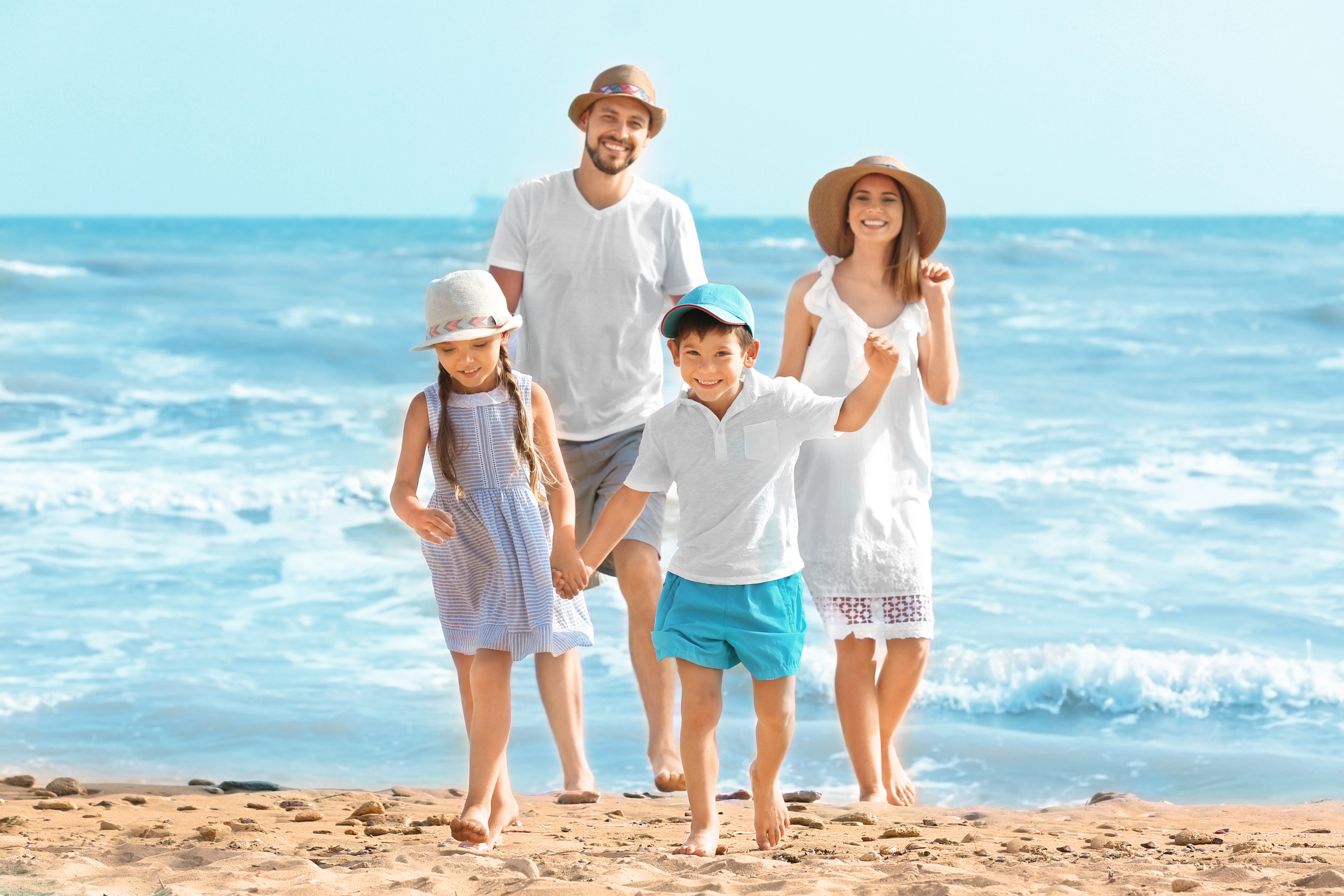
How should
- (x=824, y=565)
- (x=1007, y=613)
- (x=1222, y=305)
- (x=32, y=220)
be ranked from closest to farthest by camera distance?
(x=824, y=565)
(x=1007, y=613)
(x=1222, y=305)
(x=32, y=220)

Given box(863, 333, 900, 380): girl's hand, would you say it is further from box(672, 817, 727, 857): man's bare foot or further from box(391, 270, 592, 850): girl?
box(672, 817, 727, 857): man's bare foot

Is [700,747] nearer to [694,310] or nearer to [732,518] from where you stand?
[732,518]

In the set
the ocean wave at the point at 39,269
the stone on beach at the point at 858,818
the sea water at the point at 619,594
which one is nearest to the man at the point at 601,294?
the stone on beach at the point at 858,818

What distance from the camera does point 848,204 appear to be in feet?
14.2

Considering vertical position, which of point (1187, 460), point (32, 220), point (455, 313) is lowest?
point (455, 313)

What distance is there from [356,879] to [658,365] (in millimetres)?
1897

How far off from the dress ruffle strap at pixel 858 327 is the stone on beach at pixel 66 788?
2822 millimetres

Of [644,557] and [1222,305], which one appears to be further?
[1222,305]

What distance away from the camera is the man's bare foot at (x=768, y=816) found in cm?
355

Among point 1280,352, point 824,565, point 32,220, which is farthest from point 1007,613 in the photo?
point 32,220

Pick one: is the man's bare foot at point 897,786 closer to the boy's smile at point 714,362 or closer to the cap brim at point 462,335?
the boy's smile at point 714,362

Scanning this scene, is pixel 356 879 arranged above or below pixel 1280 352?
A: below

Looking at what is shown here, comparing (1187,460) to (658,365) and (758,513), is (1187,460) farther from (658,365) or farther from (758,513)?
(758,513)

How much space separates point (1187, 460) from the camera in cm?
1091
